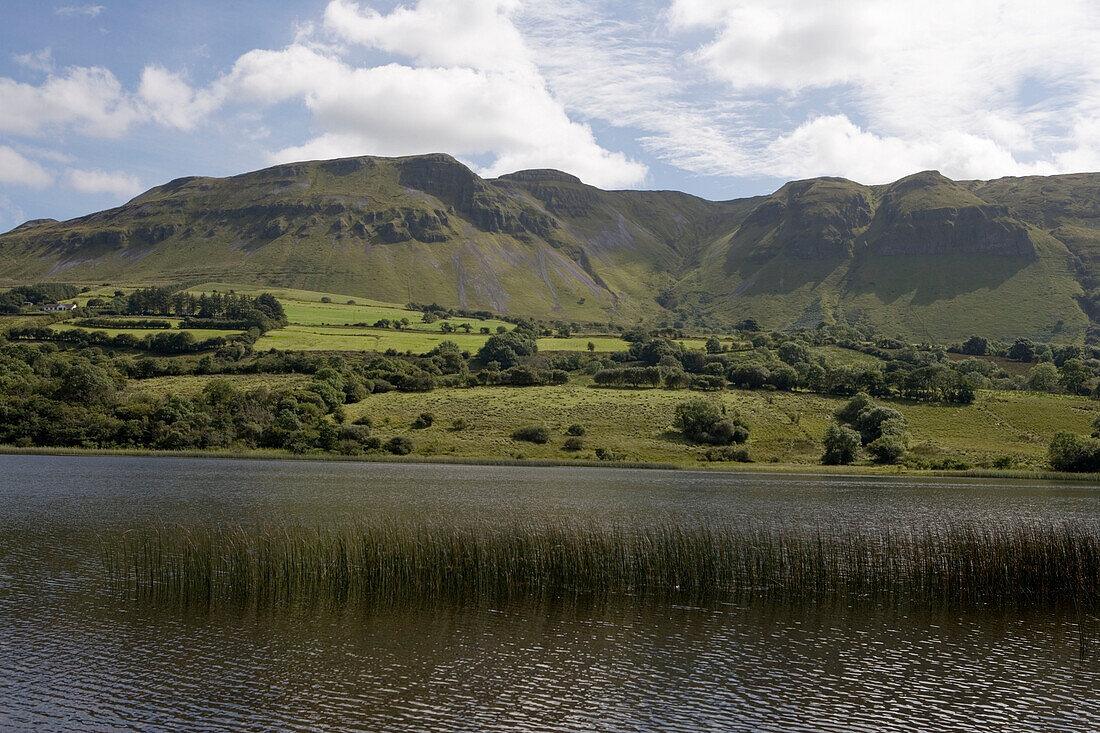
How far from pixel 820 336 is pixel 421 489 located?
144028mm

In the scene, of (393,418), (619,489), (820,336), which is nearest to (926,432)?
(619,489)

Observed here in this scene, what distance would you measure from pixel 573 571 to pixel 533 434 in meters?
67.1

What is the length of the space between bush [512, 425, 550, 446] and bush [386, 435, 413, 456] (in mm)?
11765

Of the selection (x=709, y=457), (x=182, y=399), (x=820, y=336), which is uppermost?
(x=820, y=336)

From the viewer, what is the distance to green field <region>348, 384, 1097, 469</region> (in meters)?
92.4

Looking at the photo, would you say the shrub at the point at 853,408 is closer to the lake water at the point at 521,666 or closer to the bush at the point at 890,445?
the bush at the point at 890,445

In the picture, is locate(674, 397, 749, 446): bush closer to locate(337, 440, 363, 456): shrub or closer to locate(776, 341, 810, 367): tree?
locate(337, 440, 363, 456): shrub

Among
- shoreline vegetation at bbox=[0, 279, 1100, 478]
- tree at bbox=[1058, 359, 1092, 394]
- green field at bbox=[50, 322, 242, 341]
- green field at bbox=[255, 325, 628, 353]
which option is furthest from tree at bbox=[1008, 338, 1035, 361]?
green field at bbox=[50, 322, 242, 341]

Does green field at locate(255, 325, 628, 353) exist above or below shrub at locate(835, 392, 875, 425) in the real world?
above

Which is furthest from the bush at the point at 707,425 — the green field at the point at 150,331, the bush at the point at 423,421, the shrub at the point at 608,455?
the green field at the point at 150,331

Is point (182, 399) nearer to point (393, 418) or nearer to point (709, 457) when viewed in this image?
point (393, 418)

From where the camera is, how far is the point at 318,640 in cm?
2056

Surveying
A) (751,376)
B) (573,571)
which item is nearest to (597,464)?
(751,376)

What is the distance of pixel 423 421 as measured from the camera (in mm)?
97375
